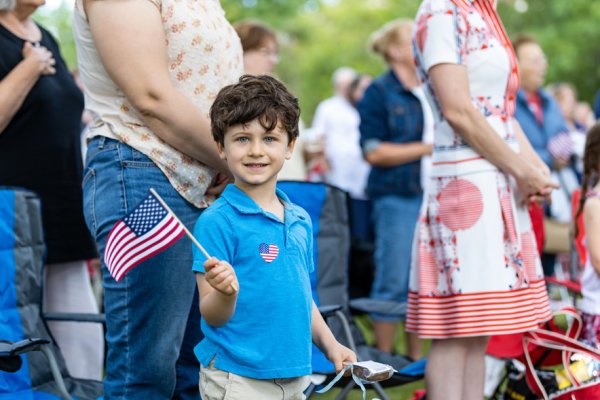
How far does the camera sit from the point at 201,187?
2.67 m

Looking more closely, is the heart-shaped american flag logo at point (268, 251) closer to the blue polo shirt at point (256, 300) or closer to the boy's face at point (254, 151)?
the blue polo shirt at point (256, 300)

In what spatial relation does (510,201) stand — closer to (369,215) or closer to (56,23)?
(369,215)

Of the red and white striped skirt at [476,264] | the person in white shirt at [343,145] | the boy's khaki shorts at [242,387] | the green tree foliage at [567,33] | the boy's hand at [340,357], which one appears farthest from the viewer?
the green tree foliage at [567,33]

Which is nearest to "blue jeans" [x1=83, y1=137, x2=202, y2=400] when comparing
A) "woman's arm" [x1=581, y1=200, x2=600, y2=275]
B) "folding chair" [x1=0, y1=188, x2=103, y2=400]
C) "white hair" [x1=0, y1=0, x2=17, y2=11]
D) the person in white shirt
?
"folding chair" [x1=0, y1=188, x2=103, y2=400]

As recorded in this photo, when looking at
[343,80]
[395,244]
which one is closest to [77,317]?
[395,244]

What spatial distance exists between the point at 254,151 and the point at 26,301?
1.54 meters

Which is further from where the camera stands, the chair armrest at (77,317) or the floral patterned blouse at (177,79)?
the chair armrest at (77,317)

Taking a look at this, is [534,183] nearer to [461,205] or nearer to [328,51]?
[461,205]

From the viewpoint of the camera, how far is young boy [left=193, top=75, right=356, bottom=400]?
2.26 metres

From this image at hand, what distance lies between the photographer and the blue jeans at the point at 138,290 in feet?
8.26

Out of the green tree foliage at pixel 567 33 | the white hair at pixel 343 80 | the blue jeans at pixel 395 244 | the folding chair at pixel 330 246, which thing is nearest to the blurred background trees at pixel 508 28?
the green tree foliage at pixel 567 33

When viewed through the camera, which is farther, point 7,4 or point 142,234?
point 7,4

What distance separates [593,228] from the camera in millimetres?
3666

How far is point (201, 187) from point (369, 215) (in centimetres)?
312
